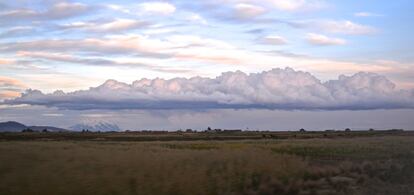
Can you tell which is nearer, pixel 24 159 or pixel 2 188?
pixel 2 188

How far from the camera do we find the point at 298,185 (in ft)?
70.6

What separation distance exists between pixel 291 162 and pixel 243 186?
27.4ft

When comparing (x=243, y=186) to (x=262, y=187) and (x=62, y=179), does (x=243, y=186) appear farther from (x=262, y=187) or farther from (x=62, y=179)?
(x=62, y=179)

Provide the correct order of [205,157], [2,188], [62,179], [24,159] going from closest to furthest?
[2,188]
[62,179]
[24,159]
[205,157]

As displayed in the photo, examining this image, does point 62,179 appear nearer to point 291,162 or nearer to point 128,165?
point 128,165

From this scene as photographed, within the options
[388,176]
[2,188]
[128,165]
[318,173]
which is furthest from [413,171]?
[2,188]

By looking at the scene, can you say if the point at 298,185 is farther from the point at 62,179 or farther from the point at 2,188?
the point at 2,188

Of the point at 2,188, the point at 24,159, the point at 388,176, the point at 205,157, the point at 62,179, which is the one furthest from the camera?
the point at 388,176

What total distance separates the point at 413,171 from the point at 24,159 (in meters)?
18.0

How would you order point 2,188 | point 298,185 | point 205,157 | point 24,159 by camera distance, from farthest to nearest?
point 205,157
point 298,185
point 24,159
point 2,188

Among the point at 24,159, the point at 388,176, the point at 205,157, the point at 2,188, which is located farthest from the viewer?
the point at 388,176

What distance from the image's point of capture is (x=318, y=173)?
26750 mm

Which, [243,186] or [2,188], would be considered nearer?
[2,188]

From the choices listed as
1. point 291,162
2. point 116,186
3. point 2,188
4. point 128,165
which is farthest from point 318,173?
point 2,188
